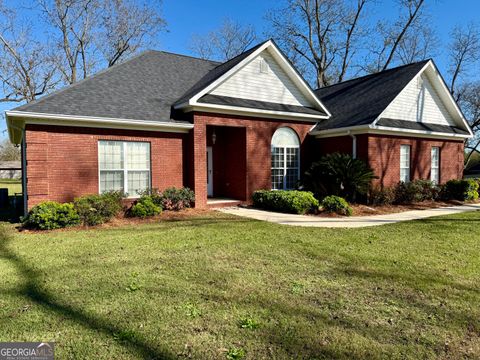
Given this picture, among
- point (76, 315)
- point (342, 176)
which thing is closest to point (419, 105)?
point (342, 176)

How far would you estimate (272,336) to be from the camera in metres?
3.51

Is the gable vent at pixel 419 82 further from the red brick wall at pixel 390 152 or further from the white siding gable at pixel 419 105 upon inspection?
the red brick wall at pixel 390 152

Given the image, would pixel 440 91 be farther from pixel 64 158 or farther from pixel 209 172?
pixel 64 158

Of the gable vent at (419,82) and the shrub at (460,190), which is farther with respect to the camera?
the shrub at (460,190)

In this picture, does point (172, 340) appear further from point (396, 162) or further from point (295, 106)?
point (396, 162)

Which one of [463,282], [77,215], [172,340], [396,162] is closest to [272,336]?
[172,340]

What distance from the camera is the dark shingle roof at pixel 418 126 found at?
1494 cm

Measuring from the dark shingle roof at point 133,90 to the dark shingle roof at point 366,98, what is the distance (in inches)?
266

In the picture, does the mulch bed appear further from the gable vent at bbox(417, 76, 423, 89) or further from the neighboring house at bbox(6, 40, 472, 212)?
the gable vent at bbox(417, 76, 423, 89)

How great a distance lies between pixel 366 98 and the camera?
16.5 metres

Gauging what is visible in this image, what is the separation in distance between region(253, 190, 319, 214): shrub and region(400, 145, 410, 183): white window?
637cm

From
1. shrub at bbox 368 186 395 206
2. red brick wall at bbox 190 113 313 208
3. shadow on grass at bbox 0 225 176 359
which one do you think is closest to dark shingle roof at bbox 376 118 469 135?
shrub at bbox 368 186 395 206

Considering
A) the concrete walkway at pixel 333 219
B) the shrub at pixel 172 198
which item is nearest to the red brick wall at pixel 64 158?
the shrub at pixel 172 198

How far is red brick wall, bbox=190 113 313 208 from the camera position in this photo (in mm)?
12758
